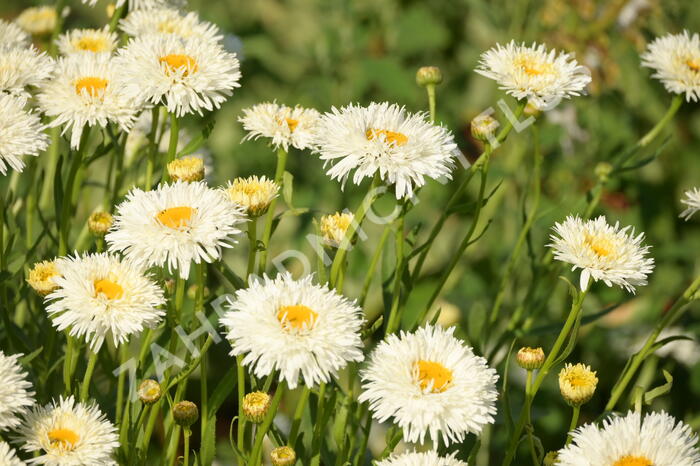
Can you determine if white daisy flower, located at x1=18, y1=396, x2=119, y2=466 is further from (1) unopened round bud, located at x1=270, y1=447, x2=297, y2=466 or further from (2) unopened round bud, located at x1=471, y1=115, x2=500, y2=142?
(2) unopened round bud, located at x1=471, y1=115, x2=500, y2=142

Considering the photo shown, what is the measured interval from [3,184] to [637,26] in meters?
1.17

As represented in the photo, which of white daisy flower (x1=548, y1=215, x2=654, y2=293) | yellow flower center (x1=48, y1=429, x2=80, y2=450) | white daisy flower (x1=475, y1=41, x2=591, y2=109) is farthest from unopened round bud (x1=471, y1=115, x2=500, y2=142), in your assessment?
yellow flower center (x1=48, y1=429, x2=80, y2=450)

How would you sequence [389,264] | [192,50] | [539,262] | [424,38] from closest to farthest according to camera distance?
1. [192,50]
2. [389,264]
3. [539,262]
4. [424,38]

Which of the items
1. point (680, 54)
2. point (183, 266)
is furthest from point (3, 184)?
point (680, 54)

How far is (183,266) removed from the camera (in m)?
0.72

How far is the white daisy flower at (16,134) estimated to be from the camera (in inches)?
31.0

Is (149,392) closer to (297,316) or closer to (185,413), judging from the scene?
(185,413)

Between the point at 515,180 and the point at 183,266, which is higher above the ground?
the point at 515,180

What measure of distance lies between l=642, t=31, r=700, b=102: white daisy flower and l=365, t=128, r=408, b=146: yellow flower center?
0.38 meters

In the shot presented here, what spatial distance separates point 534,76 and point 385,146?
20cm

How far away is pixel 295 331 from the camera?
66 centimetres

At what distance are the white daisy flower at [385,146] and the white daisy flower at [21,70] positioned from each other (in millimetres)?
273

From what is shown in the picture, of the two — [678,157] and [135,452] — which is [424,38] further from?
[135,452]

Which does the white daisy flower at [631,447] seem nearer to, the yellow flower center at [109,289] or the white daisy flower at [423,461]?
the white daisy flower at [423,461]
